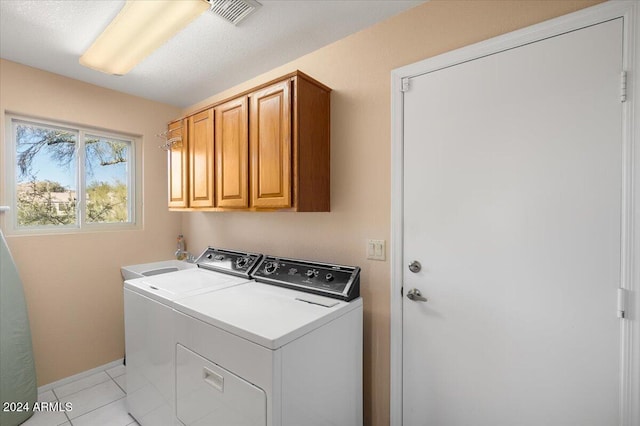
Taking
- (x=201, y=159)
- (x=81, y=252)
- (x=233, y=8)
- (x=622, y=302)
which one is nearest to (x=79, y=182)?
(x=81, y=252)

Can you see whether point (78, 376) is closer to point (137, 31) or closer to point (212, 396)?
point (212, 396)

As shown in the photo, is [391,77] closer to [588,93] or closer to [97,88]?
[588,93]

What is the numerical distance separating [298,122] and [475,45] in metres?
0.95

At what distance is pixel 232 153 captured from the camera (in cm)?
205

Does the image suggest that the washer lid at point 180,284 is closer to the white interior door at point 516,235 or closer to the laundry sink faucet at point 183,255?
the laundry sink faucet at point 183,255

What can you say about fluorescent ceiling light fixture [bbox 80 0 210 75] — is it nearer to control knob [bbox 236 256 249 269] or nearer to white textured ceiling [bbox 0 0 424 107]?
white textured ceiling [bbox 0 0 424 107]

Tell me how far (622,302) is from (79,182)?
3646 mm

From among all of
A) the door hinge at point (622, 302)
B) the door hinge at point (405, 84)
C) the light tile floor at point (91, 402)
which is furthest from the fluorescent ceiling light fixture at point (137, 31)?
the light tile floor at point (91, 402)

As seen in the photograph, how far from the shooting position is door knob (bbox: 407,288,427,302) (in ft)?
5.09

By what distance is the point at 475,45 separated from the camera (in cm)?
139

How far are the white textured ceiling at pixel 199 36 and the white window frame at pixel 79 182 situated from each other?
436 millimetres

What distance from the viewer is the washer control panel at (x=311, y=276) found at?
1663 millimetres

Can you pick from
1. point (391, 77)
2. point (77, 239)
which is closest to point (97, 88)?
point (77, 239)

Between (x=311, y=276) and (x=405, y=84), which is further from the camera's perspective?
(x=311, y=276)
